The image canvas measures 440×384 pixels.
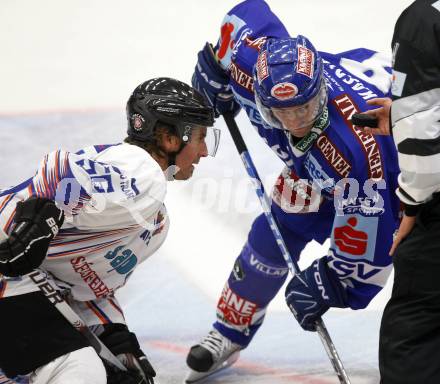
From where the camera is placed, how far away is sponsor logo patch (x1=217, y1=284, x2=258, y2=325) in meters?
3.48

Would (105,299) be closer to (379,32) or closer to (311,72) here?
(311,72)

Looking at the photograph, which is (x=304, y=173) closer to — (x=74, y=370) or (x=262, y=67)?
(x=262, y=67)

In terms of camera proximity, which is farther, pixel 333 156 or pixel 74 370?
pixel 333 156

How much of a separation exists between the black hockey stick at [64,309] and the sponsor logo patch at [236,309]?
869 mm

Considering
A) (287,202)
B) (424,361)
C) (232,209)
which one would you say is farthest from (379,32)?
(424,361)

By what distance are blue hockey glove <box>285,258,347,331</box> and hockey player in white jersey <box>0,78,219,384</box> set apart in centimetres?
53

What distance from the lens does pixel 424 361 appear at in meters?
2.33

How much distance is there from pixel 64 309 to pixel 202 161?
205cm

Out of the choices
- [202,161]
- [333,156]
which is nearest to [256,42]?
[333,156]

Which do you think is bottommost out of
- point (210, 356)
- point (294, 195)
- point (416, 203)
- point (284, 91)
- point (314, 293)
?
point (210, 356)

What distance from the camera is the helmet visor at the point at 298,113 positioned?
2.84 meters

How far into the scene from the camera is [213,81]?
3.52m

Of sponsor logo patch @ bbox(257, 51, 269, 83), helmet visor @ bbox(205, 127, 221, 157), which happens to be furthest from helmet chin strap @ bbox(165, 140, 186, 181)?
sponsor logo patch @ bbox(257, 51, 269, 83)

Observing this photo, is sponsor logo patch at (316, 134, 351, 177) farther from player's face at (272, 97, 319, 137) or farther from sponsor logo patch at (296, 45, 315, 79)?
sponsor logo patch at (296, 45, 315, 79)
